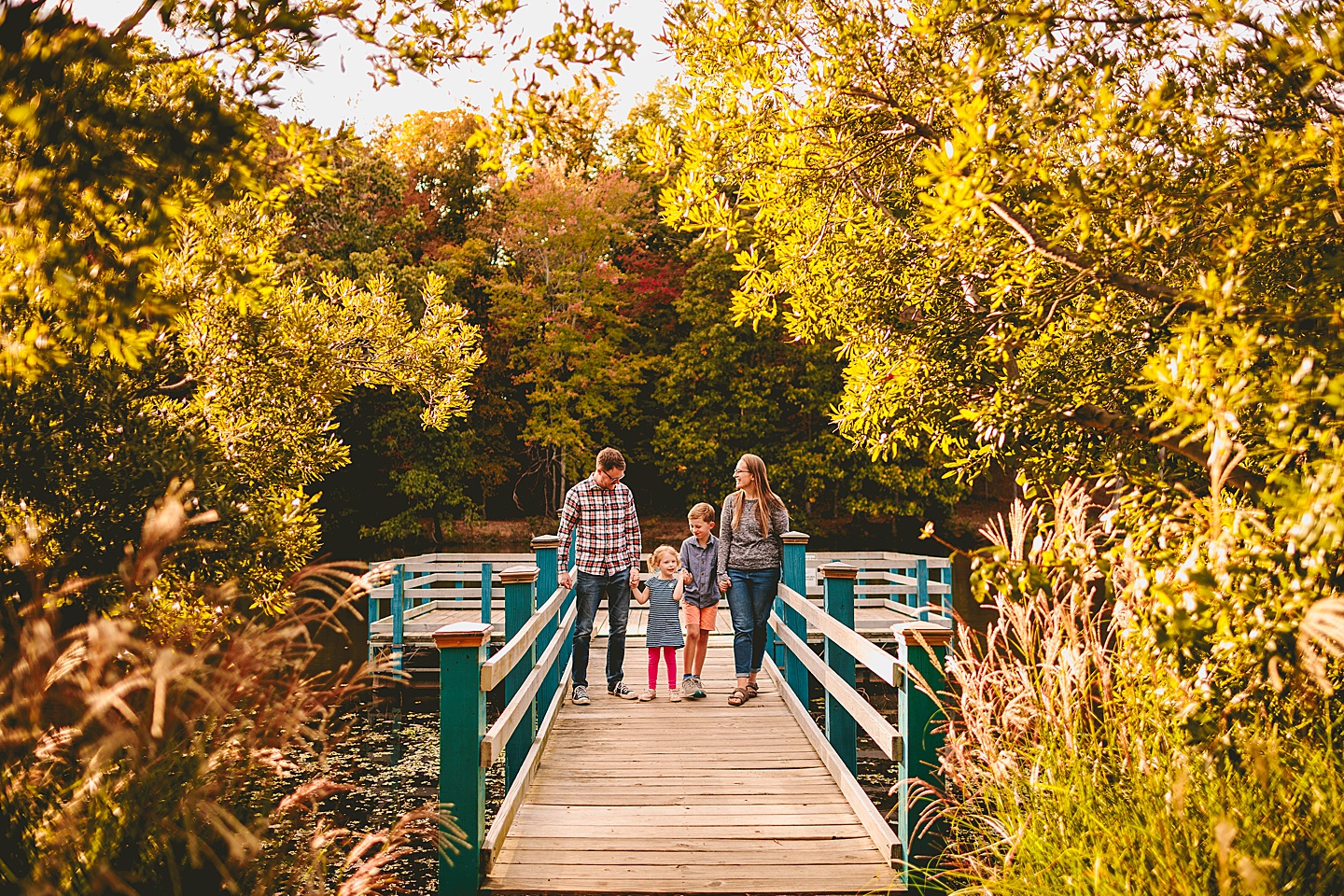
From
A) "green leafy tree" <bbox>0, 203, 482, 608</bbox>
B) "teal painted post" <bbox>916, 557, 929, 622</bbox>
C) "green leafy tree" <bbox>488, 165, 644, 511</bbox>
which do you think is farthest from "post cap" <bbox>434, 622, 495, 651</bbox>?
"green leafy tree" <bbox>488, 165, 644, 511</bbox>

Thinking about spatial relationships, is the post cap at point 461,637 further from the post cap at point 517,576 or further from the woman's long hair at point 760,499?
the woman's long hair at point 760,499

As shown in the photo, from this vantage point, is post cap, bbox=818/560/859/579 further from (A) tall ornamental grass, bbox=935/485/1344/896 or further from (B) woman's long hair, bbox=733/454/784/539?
(A) tall ornamental grass, bbox=935/485/1344/896

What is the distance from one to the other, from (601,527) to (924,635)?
3.46m

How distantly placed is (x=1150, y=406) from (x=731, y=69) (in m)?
2.67

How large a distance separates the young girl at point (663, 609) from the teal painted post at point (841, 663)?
115 cm

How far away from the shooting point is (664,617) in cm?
687

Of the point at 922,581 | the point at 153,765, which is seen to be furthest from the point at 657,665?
the point at 922,581

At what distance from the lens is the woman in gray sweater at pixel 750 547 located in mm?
6535

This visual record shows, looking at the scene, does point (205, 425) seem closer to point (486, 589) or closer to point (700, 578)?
point (700, 578)

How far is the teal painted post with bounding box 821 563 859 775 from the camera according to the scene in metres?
5.55

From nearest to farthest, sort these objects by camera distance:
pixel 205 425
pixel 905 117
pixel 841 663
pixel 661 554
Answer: pixel 905 117
pixel 205 425
pixel 841 663
pixel 661 554

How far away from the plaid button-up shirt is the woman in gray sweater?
0.70 metres

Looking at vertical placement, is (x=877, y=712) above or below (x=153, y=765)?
below

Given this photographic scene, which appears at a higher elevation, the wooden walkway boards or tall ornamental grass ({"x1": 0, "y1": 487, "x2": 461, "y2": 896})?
tall ornamental grass ({"x1": 0, "y1": 487, "x2": 461, "y2": 896})
